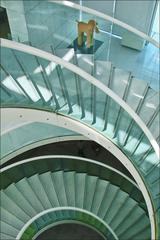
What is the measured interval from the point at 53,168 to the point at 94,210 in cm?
201

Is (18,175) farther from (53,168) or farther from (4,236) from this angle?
(4,236)

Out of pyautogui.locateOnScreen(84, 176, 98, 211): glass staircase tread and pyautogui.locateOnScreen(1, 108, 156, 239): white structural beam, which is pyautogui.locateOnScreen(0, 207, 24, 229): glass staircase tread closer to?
pyautogui.locateOnScreen(84, 176, 98, 211): glass staircase tread

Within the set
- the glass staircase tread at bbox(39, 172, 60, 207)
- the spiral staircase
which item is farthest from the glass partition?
the glass staircase tread at bbox(39, 172, 60, 207)

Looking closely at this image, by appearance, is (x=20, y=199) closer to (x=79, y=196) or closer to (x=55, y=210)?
(x=55, y=210)

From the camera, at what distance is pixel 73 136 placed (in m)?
9.42

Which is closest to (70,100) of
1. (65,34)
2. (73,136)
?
(65,34)

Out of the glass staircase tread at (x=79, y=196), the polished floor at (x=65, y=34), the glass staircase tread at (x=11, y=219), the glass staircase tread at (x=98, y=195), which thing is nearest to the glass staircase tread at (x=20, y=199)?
the glass staircase tread at (x=79, y=196)

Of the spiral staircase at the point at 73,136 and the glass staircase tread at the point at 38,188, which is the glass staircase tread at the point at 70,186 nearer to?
the spiral staircase at the point at 73,136

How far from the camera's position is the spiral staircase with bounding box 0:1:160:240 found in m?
6.55

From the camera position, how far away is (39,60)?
6.51 metres

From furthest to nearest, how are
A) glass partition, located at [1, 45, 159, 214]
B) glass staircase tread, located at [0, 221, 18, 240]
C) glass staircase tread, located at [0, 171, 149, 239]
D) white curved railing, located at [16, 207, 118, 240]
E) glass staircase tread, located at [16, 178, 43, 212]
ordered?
glass staircase tread, located at [16, 178, 43, 212], glass staircase tread, located at [0, 171, 149, 239], white curved railing, located at [16, 207, 118, 240], glass staircase tread, located at [0, 221, 18, 240], glass partition, located at [1, 45, 159, 214]

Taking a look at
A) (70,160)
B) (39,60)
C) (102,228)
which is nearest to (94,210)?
(102,228)

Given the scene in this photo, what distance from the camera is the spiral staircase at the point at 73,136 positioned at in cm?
655

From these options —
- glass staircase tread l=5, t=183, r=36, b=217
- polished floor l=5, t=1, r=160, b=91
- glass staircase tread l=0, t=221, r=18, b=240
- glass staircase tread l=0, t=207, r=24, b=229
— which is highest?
polished floor l=5, t=1, r=160, b=91
